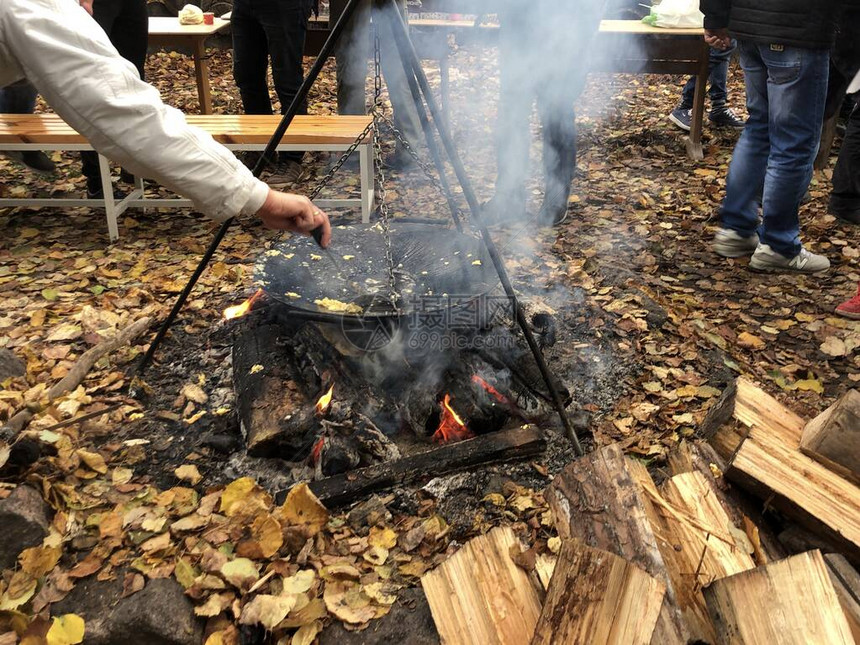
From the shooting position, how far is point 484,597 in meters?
2.10

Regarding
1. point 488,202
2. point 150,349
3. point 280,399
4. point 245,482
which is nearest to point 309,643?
point 245,482

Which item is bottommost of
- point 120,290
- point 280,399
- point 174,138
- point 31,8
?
point 120,290

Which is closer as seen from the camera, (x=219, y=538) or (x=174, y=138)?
(x=174, y=138)

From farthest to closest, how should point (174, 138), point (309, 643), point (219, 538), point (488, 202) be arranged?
1. point (488, 202)
2. point (219, 538)
3. point (309, 643)
4. point (174, 138)

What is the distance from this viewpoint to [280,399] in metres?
3.21

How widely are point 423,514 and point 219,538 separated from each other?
0.87m

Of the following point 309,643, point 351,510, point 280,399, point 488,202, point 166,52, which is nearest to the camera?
point 309,643

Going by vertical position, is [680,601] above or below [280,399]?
above

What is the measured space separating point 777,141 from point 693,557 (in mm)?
3547

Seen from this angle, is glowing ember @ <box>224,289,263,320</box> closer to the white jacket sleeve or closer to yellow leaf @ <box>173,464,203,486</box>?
yellow leaf @ <box>173,464,203,486</box>

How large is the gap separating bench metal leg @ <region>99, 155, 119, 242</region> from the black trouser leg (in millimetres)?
705

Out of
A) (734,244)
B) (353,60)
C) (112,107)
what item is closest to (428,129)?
(112,107)

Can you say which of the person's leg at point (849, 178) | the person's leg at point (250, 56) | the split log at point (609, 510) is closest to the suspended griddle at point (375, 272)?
the split log at point (609, 510)

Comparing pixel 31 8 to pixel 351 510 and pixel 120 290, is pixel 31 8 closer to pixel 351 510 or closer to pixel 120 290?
pixel 351 510
